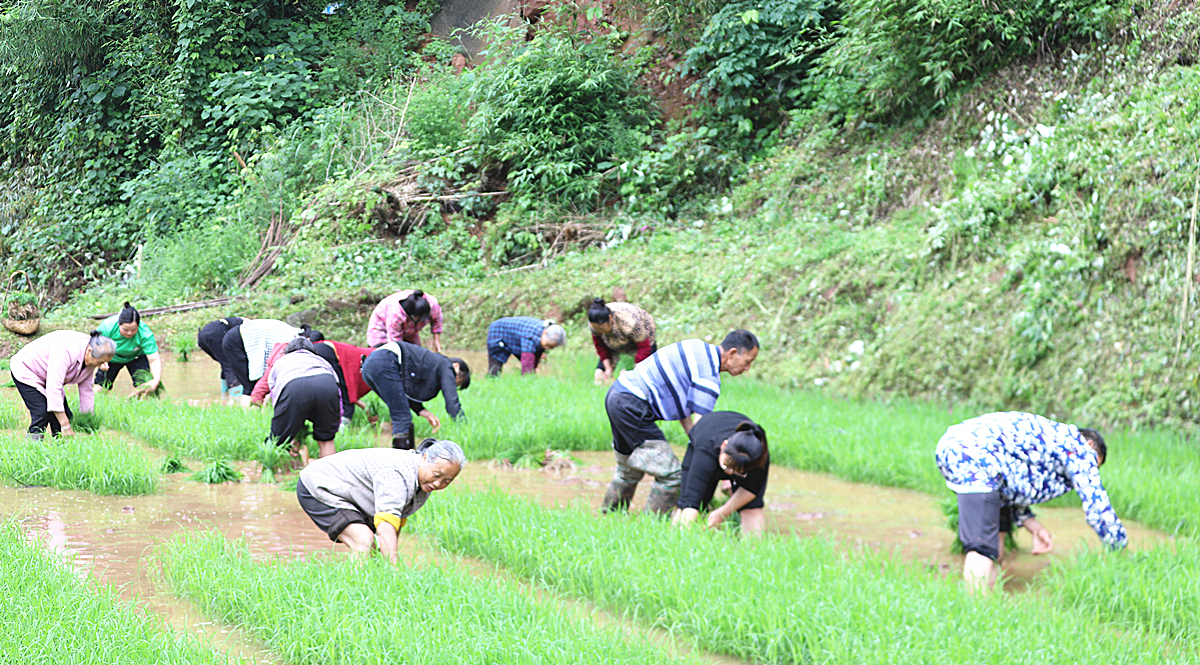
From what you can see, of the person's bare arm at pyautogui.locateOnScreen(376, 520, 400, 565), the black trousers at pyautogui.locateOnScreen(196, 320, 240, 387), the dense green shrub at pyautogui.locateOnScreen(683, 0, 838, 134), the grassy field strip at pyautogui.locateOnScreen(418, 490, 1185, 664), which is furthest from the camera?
the dense green shrub at pyautogui.locateOnScreen(683, 0, 838, 134)

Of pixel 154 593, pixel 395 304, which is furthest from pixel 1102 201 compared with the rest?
pixel 154 593

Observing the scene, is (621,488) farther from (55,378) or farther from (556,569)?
(55,378)

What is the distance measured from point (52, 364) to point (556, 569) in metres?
4.48

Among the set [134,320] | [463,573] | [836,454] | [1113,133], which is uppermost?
[1113,133]

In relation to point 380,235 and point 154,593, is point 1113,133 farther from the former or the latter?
point 380,235

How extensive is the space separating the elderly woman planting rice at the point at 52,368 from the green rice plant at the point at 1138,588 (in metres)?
6.45

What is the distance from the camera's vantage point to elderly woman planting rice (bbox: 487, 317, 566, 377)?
10.3m

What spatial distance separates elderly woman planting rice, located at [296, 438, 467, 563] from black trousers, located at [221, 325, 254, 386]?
15.1 ft

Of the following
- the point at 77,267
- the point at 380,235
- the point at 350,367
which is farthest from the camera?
the point at 77,267

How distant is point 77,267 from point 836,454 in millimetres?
18921

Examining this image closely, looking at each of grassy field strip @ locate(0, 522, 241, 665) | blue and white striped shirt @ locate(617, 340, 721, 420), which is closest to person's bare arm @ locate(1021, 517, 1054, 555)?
blue and white striped shirt @ locate(617, 340, 721, 420)

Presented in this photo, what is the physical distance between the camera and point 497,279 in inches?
599

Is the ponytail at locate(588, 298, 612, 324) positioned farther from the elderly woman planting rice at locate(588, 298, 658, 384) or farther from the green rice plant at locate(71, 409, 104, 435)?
the green rice plant at locate(71, 409, 104, 435)

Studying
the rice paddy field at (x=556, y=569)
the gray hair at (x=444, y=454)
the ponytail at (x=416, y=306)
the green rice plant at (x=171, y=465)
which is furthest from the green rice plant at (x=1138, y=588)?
the ponytail at (x=416, y=306)
